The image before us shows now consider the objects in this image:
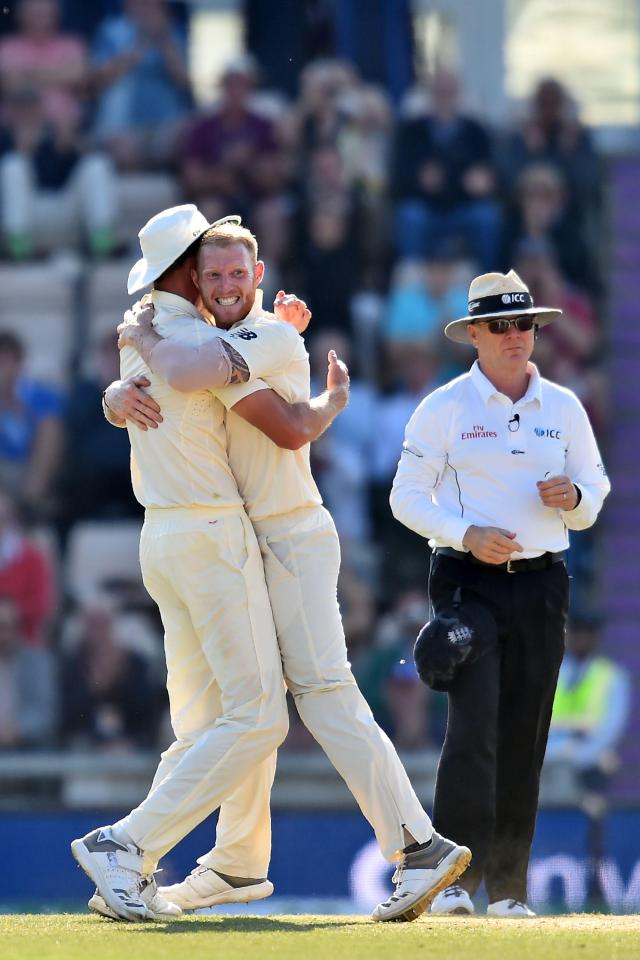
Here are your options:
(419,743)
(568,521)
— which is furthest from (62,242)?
(568,521)

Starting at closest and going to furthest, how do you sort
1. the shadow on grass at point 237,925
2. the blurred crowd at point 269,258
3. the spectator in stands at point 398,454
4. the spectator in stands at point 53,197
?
the shadow on grass at point 237,925, the blurred crowd at point 269,258, the spectator in stands at point 398,454, the spectator in stands at point 53,197

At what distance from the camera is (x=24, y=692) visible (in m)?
11.5

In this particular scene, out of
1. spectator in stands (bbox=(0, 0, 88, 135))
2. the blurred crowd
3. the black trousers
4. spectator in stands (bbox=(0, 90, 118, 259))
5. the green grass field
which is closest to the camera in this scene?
the green grass field

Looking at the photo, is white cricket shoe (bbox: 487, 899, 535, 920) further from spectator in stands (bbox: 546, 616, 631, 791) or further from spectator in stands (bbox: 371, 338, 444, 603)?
spectator in stands (bbox: 371, 338, 444, 603)

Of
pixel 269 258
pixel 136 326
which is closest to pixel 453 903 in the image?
pixel 136 326

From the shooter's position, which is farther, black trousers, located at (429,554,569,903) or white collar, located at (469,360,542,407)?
white collar, located at (469,360,542,407)

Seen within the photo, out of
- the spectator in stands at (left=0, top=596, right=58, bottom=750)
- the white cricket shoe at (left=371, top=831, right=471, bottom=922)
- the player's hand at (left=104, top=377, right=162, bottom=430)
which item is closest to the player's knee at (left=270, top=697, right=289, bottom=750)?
the white cricket shoe at (left=371, top=831, right=471, bottom=922)

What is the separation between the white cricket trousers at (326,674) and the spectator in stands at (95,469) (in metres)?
6.69

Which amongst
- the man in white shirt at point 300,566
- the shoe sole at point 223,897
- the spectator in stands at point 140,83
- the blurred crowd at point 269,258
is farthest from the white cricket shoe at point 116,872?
the spectator in stands at point 140,83

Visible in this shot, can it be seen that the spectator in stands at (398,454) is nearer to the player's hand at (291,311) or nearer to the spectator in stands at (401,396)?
the spectator in stands at (401,396)

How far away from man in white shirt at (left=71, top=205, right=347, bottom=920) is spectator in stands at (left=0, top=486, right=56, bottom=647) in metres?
6.52

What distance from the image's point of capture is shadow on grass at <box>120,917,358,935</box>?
494cm

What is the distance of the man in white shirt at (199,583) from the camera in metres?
5.12

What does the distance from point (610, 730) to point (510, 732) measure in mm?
5456
